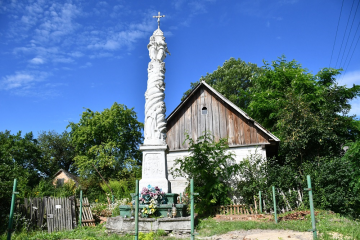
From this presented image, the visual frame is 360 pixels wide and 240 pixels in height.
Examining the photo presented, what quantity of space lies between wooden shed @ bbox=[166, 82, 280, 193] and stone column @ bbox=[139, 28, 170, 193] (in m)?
5.02

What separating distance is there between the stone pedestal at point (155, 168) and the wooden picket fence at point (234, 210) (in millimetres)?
4258

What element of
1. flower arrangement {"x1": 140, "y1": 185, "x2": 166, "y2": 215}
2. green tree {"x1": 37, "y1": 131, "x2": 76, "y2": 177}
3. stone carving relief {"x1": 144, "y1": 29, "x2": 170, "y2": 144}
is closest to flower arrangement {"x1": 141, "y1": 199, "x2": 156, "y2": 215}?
flower arrangement {"x1": 140, "y1": 185, "x2": 166, "y2": 215}

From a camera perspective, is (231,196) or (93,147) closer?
(231,196)

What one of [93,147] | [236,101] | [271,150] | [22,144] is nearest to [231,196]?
[271,150]

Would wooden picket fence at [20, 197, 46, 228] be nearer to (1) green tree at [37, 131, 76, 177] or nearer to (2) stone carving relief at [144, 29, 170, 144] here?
(2) stone carving relief at [144, 29, 170, 144]

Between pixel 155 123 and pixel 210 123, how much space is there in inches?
242

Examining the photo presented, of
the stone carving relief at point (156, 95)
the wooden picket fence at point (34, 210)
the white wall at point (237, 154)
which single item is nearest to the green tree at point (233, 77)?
the white wall at point (237, 154)

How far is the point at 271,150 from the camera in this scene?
54.7ft

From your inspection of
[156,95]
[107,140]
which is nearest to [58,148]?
[107,140]

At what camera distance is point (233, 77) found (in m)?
29.5

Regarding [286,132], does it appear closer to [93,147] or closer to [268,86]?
[268,86]

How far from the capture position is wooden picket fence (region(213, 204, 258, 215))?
41.6ft

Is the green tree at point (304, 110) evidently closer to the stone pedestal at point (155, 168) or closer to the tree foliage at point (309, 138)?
the tree foliage at point (309, 138)

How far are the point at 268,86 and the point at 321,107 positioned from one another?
180 inches
